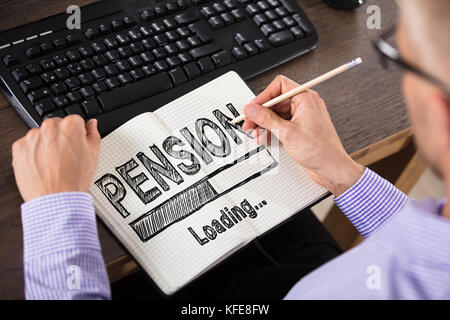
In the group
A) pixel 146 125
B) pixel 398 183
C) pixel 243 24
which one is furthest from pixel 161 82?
pixel 398 183

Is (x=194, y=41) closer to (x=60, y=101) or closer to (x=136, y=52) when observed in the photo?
(x=136, y=52)

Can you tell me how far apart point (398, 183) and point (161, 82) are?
0.60m

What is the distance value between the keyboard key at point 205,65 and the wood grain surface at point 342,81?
72 millimetres

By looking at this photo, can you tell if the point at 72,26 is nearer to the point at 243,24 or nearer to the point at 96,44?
the point at 96,44

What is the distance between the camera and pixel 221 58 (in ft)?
2.56

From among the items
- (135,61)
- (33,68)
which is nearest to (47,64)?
(33,68)

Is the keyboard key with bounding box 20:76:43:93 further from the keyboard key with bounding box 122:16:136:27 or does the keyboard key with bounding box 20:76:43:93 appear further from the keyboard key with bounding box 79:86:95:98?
the keyboard key with bounding box 122:16:136:27

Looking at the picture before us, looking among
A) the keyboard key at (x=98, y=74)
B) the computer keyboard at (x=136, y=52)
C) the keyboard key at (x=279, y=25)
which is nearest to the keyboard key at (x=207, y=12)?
the computer keyboard at (x=136, y=52)

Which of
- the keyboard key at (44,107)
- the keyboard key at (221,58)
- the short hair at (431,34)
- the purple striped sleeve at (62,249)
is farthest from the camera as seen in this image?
the keyboard key at (221,58)

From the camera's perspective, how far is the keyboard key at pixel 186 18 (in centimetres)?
80

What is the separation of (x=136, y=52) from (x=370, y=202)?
0.43m

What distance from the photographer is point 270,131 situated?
0.73 m

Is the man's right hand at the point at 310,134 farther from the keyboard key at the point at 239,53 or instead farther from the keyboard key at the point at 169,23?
the keyboard key at the point at 169,23

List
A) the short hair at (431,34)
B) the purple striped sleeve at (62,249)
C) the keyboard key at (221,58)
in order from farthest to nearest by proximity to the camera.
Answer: the keyboard key at (221,58), the purple striped sleeve at (62,249), the short hair at (431,34)
